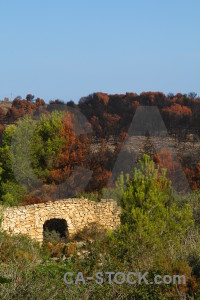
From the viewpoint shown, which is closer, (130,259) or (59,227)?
(130,259)

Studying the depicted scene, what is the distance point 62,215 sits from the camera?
18891mm

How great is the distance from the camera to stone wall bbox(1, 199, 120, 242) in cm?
1770

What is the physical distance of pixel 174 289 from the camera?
29.5ft

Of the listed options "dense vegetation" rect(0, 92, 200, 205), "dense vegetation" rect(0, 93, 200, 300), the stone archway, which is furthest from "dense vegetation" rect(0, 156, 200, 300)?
"dense vegetation" rect(0, 92, 200, 205)

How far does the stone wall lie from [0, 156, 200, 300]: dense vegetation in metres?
1.40

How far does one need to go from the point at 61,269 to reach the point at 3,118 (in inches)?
1716

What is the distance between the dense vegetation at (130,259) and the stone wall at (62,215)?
1.40 m

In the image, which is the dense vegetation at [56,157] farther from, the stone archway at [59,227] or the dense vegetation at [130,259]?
the dense vegetation at [130,259]

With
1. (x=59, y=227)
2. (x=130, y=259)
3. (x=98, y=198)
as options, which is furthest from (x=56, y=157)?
(x=130, y=259)

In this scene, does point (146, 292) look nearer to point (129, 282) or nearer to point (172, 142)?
point (129, 282)

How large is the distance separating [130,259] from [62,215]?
26.8 feet

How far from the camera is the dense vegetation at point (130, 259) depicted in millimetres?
8914

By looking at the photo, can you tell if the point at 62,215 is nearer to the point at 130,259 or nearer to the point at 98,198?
the point at 98,198

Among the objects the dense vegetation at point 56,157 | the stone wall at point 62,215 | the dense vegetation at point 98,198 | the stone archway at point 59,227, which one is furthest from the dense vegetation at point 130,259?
the dense vegetation at point 56,157
